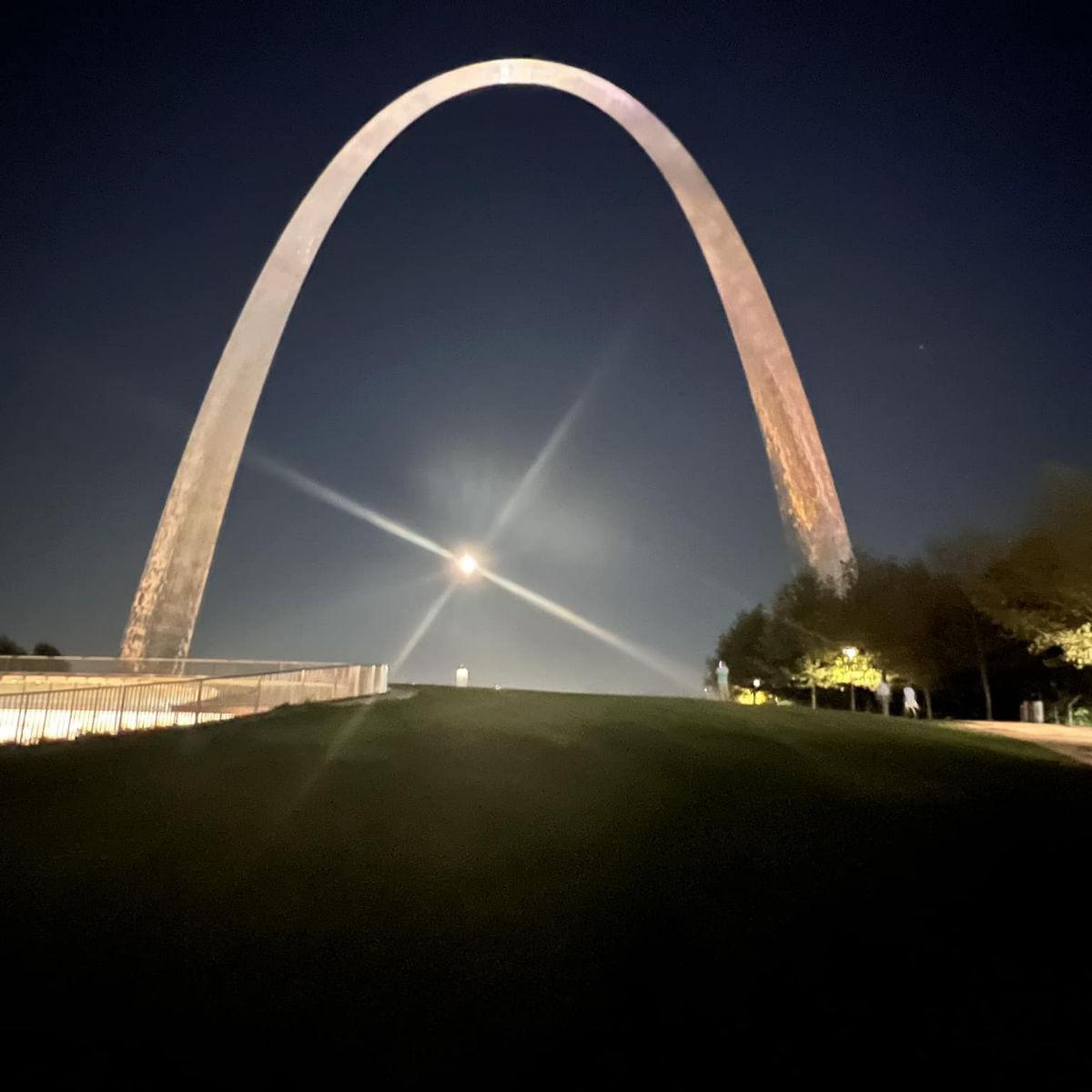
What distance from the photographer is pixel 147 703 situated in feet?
59.6

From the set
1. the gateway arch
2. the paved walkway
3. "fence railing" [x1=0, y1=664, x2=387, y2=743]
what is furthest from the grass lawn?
the gateway arch

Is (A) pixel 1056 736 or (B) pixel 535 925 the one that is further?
(A) pixel 1056 736

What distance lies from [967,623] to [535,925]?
33.7 m

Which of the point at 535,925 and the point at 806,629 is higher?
the point at 806,629

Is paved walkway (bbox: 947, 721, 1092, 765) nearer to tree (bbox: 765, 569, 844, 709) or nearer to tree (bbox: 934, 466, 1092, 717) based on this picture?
tree (bbox: 934, 466, 1092, 717)

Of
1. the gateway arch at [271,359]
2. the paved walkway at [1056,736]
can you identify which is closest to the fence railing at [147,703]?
the paved walkway at [1056,736]

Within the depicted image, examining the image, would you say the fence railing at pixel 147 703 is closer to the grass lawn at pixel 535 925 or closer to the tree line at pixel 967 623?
the grass lawn at pixel 535 925

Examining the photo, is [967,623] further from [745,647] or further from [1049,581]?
[745,647]

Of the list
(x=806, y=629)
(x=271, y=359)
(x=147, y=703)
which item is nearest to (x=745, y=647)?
(x=806, y=629)

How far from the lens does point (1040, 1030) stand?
4332 mm

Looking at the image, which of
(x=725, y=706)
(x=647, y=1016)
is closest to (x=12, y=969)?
(x=647, y=1016)

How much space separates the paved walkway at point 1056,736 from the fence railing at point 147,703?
48.6ft

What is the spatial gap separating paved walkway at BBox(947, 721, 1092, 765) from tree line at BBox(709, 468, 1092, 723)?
6.71ft

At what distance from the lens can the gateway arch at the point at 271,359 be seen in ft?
122
